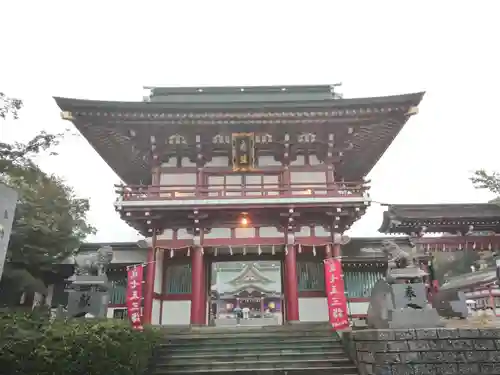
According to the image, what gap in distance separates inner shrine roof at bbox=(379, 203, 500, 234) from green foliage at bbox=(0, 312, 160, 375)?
461 inches

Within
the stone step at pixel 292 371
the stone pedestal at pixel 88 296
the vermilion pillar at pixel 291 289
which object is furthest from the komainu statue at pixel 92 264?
the vermilion pillar at pixel 291 289

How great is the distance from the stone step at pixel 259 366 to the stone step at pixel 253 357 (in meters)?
0.19

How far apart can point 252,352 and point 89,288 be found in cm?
565

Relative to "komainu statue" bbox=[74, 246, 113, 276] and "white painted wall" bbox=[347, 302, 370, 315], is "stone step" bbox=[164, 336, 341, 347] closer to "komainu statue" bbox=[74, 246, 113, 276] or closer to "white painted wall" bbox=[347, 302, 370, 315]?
"komainu statue" bbox=[74, 246, 113, 276]

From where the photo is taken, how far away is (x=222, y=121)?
14398 mm

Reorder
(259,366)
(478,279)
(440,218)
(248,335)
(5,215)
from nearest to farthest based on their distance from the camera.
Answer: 1. (5,215)
2. (259,366)
3. (248,335)
4. (440,218)
5. (478,279)

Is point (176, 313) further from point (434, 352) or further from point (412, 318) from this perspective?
point (434, 352)

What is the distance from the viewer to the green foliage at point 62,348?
6.61 m

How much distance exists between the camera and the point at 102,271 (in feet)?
39.5

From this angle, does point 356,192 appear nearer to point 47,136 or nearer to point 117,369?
point 117,369

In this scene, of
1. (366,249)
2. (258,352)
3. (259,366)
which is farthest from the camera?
(366,249)

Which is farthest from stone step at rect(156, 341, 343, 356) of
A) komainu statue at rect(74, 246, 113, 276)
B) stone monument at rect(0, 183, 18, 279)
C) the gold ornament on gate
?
the gold ornament on gate

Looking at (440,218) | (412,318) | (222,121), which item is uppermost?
(222,121)

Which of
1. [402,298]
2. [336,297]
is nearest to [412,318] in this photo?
[402,298]
